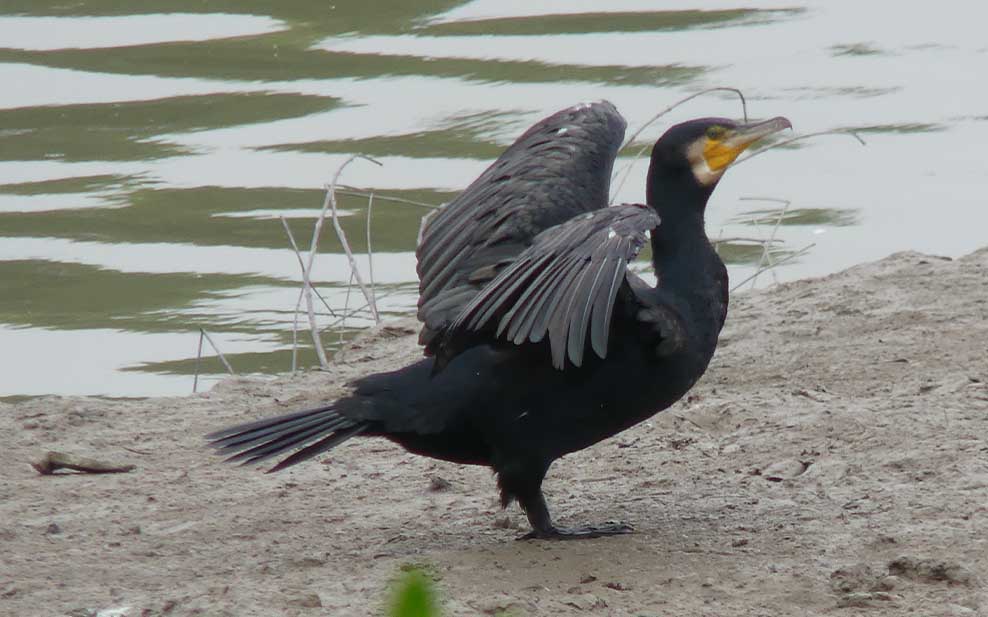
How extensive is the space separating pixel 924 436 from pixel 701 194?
80 cm

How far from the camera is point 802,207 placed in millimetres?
8078

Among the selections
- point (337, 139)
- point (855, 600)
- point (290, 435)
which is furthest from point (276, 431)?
point (337, 139)

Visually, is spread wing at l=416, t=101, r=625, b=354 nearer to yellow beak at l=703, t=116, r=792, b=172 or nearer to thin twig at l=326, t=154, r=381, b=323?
yellow beak at l=703, t=116, r=792, b=172

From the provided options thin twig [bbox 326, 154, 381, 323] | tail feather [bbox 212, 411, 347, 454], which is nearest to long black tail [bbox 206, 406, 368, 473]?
tail feather [bbox 212, 411, 347, 454]

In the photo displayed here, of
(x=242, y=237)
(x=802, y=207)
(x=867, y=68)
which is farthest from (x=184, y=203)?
(x=867, y=68)

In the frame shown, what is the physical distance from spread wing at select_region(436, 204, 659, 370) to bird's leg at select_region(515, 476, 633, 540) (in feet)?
1.10

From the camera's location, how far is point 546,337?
3.94 metres

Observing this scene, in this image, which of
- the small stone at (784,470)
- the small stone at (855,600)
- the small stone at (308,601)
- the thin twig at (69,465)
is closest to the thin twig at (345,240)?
the thin twig at (69,465)

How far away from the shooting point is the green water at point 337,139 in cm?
743

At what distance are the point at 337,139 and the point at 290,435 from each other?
5.05 meters

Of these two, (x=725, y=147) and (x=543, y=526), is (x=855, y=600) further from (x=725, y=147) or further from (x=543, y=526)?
(x=725, y=147)

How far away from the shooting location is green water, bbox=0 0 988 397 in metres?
7.43

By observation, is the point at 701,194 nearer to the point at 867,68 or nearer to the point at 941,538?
the point at 941,538

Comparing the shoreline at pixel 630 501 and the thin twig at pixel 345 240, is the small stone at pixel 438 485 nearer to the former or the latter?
the shoreline at pixel 630 501
